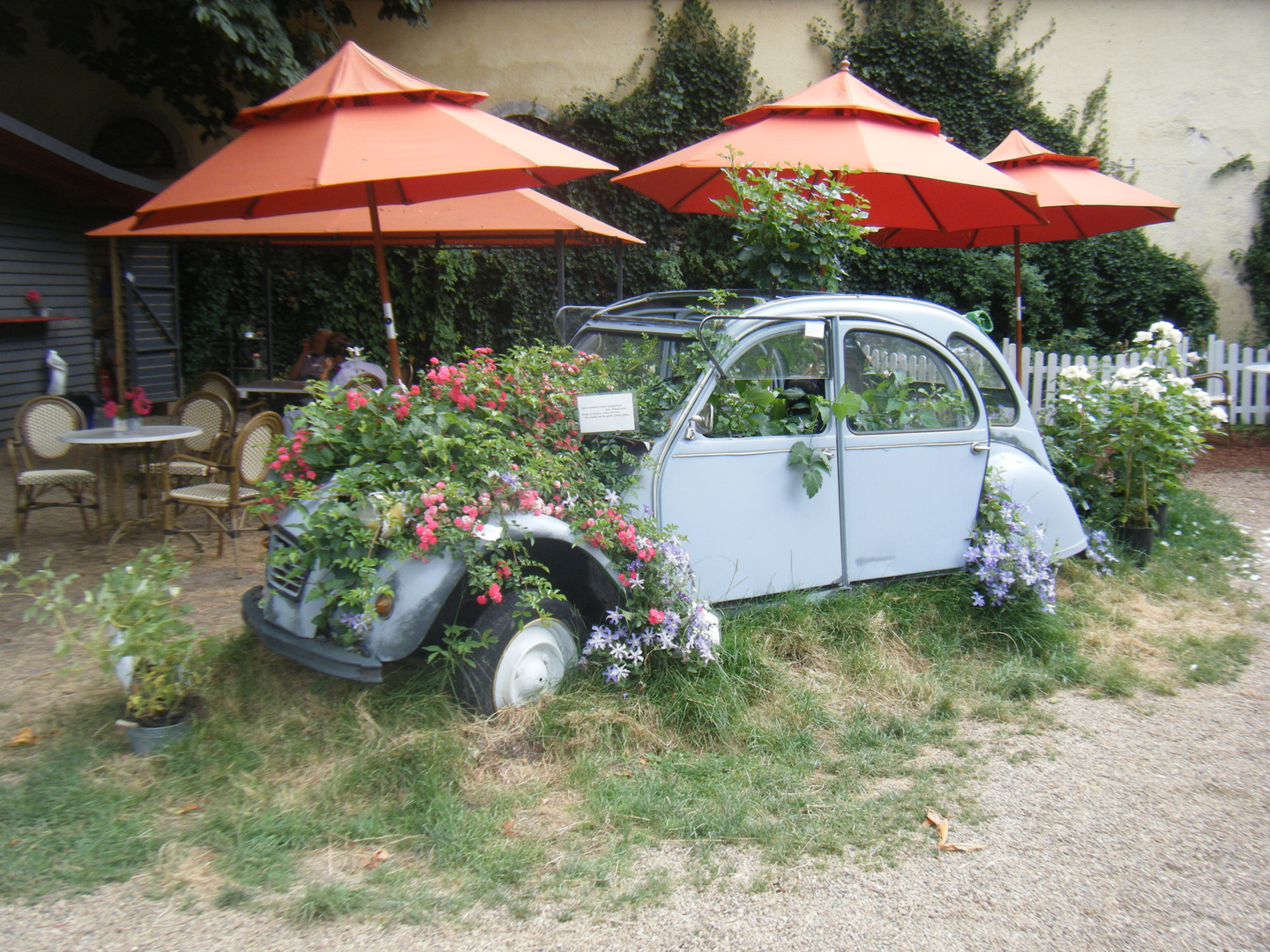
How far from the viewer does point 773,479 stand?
3.99 m

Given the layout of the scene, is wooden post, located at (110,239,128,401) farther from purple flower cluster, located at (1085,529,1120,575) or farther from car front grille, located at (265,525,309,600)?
purple flower cluster, located at (1085,529,1120,575)

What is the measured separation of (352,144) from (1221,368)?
11.6 meters

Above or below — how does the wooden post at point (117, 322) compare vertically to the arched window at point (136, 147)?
below

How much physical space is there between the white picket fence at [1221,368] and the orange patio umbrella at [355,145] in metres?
7.72

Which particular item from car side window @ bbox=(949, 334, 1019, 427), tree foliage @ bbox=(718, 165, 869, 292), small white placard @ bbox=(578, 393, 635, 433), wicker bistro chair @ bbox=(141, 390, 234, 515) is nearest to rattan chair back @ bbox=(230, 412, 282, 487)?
wicker bistro chair @ bbox=(141, 390, 234, 515)

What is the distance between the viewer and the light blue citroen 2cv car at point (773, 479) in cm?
338

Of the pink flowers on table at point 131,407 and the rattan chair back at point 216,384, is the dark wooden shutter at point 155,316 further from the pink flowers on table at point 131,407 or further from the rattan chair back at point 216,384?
the pink flowers on table at point 131,407

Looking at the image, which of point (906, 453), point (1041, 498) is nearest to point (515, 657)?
point (906, 453)

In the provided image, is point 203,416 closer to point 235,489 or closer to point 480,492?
point 235,489

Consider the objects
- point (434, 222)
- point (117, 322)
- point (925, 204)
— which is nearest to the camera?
point (925, 204)

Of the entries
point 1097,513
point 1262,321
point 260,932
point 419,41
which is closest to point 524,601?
point 260,932

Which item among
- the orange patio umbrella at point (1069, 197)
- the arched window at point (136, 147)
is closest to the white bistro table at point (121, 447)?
the orange patio umbrella at point (1069, 197)

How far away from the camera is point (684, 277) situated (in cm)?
1349

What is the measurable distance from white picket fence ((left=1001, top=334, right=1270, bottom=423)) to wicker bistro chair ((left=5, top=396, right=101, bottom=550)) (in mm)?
9728
